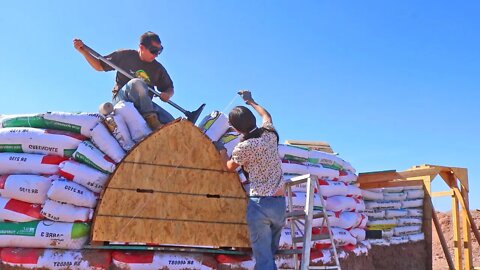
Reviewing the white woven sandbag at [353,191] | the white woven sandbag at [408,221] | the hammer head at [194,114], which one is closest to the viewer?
the hammer head at [194,114]

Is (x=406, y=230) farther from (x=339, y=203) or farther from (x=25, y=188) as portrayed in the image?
(x=25, y=188)

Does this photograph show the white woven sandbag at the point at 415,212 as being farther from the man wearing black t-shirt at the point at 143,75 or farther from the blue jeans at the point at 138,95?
the blue jeans at the point at 138,95

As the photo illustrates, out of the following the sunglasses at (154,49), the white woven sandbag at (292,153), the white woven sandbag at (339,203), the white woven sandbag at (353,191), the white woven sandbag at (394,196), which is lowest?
the white woven sandbag at (339,203)

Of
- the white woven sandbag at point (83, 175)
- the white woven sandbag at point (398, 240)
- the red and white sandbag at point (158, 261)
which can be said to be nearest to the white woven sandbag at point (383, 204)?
the white woven sandbag at point (398, 240)

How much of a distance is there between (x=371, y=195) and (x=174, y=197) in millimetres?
3769

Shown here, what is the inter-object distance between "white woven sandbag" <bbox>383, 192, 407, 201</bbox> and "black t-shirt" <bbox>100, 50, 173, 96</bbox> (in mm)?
4273

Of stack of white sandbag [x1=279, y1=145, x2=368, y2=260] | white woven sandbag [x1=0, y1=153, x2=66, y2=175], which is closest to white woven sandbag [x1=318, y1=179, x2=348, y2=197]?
stack of white sandbag [x1=279, y1=145, x2=368, y2=260]

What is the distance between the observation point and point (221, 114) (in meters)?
5.33

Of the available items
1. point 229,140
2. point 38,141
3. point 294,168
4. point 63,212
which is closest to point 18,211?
point 63,212

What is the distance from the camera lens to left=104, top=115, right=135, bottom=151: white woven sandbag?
15.7 feet

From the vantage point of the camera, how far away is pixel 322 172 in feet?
19.8

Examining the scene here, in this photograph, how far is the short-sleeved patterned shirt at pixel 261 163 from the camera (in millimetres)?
4012

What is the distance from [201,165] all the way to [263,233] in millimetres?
1176

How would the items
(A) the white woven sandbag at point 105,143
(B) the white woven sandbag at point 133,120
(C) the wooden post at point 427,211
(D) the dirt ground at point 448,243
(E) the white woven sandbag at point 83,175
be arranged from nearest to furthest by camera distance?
(E) the white woven sandbag at point 83,175 < (A) the white woven sandbag at point 105,143 < (B) the white woven sandbag at point 133,120 < (C) the wooden post at point 427,211 < (D) the dirt ground at point 448,243
